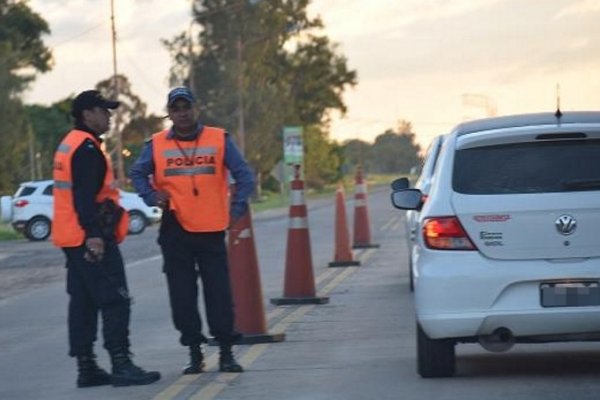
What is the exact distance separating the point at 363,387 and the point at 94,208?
81.4 inches

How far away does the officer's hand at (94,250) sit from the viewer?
10.5 metres

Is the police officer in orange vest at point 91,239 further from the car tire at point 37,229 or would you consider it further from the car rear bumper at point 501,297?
the car tire at point 37,229

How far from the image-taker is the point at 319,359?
1177 cm

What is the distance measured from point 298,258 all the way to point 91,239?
211 inches

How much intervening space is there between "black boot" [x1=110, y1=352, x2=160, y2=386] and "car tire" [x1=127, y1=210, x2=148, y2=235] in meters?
30.2

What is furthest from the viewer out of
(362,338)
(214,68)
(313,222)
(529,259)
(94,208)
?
(214,68)

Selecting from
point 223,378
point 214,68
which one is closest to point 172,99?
point 223,378

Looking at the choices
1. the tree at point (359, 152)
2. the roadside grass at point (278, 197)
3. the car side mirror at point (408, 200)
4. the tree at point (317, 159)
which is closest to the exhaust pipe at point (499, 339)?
the car side mirror at point (408, 200)

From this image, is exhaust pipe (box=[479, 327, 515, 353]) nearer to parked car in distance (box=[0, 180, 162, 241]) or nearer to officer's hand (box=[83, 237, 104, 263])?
officer's hand (box=[83, 237, 104, 263])

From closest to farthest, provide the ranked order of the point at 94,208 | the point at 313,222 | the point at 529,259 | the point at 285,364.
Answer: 1. the point at 529,259
2. the point at 94,208
3. the point at 285,364
4. the point at 313,222

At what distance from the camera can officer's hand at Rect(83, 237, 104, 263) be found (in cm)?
1053

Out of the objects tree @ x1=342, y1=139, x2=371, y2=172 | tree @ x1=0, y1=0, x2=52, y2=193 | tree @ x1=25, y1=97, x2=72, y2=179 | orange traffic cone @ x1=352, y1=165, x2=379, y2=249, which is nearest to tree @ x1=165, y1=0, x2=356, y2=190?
tree @ x1=0, y1=0, x2=52, y2=193

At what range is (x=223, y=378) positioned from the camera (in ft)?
35.6

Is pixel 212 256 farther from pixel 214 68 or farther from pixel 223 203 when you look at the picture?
pixel 214 68
